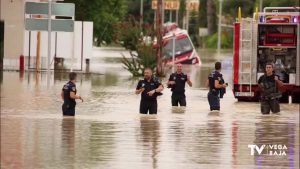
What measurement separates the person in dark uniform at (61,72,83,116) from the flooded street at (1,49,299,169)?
318 mm

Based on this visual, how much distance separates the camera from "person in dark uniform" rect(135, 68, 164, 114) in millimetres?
22344

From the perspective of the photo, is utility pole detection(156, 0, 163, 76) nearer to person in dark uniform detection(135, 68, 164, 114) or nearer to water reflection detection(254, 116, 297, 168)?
water reflection detection(254, 116, 297, 168)

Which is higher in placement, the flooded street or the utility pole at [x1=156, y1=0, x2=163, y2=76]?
the utility pole at [x1=156, y1=0, x2=163, y2=76]

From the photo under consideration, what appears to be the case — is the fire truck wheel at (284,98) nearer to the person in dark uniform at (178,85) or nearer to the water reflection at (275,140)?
the person in dark uniform at (178,85)

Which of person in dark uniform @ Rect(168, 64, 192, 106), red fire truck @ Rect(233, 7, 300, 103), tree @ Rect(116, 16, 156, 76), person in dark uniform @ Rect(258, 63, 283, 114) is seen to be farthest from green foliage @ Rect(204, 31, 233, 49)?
person in dark uniform @ Rect(258, 63, 283, 114)

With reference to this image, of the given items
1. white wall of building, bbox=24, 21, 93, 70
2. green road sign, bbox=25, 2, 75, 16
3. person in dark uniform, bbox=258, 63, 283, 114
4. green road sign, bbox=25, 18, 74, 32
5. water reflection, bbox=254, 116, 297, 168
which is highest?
green road sign, bbox=25, 2, 75, 16

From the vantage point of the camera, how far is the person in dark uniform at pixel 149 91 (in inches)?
880

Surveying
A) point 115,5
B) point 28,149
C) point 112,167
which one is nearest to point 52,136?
point 28,149

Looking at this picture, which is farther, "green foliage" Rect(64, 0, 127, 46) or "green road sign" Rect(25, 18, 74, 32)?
"green foliage" Rect(64, 0, 127, 46)

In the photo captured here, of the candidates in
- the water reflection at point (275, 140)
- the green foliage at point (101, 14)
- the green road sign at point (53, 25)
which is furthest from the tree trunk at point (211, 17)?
the water reflection at point (275, 140)

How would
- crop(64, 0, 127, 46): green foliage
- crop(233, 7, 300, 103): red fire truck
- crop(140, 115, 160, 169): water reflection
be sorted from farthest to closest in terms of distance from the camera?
crop(64, 0, 127, 46): green foliage → crop(233, 7, 300, 103): red fire truck → crop(140, 115, 160, 169): water reflection

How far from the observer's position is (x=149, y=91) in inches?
881

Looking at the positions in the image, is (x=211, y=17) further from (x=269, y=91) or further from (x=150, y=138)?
(x=150, y=138)

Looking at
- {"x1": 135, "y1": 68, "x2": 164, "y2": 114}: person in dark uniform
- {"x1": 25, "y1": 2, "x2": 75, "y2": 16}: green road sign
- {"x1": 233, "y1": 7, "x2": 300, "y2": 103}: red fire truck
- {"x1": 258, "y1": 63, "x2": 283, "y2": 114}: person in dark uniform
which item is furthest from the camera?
{"x1": 25, "y1": 2, "x2": 75, "y2": 16}: green road sign
